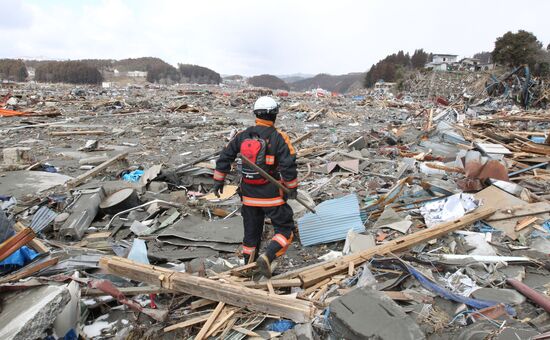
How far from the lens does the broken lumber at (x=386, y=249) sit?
9.67ft

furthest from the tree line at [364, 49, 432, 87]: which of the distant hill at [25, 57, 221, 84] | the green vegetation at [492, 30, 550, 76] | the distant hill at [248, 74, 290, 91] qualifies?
the distant hill at [25, 57, 221, 84]

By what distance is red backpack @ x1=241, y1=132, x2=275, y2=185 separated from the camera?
10.4ft

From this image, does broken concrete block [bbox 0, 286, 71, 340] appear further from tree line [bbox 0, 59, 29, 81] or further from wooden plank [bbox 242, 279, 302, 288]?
tree line [bbox 0, 59, 29, 81]

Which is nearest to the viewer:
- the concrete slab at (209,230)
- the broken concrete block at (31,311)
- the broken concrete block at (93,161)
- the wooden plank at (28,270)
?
the broken concrete block at (31,311)

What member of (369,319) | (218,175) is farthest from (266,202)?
(369,319)

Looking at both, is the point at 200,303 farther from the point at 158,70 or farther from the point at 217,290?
the point at 158,70

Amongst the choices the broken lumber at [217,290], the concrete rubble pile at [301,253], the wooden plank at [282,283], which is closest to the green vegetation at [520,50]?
the concrete rubble pile at [301,253]

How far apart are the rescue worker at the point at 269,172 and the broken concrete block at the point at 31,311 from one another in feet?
4.92

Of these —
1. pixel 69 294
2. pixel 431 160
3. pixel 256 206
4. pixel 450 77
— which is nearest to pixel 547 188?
pixel 431 160

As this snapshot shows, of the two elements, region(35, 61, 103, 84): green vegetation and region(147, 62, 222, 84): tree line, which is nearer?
region(35, 61, 103, 84): green vegetation

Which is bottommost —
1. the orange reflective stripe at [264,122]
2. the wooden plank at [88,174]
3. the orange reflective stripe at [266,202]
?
the wooden plank at [88,174]

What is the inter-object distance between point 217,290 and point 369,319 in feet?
3.56

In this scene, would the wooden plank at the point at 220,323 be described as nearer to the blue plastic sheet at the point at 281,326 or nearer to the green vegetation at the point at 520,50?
the blue plastic sheet at the point at 281,326

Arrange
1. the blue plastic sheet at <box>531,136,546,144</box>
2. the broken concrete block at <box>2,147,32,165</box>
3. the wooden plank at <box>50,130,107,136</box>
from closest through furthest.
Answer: the broken concrete block at <box>2,147,32,165</box> → the blue plastic sheet at <box>531,136,546,144</box> → the wooden plank at <box>50,130,107,136</box>
